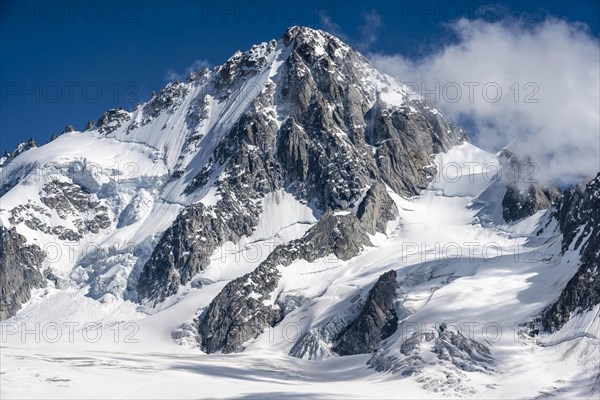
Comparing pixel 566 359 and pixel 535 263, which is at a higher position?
pixel 535 263

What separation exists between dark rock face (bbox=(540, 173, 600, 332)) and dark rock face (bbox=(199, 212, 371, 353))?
166 ft

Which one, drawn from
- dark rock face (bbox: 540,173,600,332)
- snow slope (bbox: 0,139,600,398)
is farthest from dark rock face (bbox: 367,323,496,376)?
dark rock face (bbox: 540,173,600,332)

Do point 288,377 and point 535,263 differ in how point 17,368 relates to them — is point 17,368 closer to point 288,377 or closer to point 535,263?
point 288,377

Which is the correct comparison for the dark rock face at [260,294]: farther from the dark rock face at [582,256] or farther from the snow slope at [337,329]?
the dark rock face at [582,256]

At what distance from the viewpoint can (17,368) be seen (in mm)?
106500

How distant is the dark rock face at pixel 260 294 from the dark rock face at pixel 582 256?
166 feet

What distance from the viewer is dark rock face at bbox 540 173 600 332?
11900 cm

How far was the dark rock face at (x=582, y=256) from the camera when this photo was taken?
11900 centimetres

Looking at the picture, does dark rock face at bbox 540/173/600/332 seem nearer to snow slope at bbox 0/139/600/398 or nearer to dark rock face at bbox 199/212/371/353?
snow slope at bbox 0/139/600/398

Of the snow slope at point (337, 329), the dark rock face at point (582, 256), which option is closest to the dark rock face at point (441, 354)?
the snow slope at point (337, 329)

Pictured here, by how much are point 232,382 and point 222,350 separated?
55.7 metres

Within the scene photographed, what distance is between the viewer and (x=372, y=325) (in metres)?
147

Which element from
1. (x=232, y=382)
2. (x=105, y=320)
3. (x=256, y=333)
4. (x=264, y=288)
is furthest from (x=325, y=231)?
(x=232, y=382)

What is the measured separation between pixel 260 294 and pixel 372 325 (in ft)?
121
